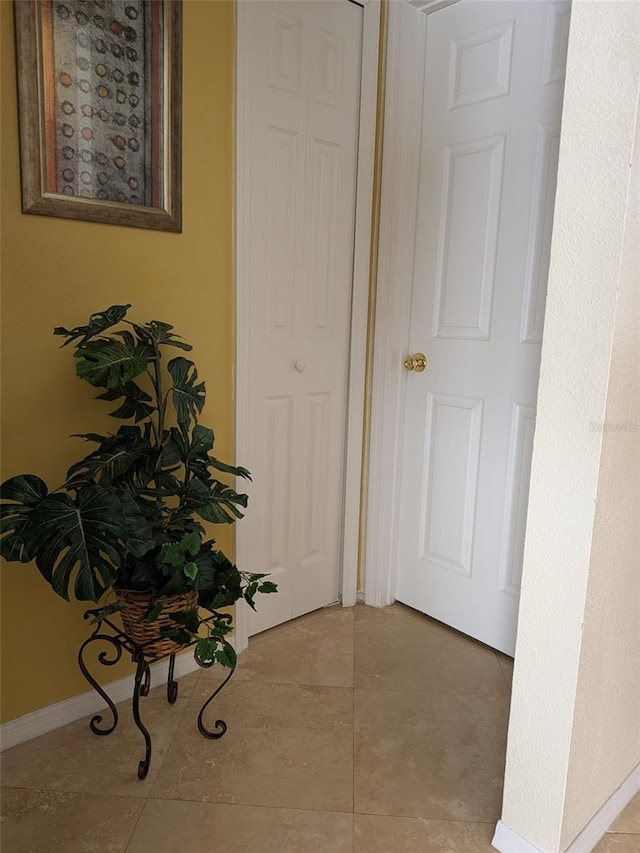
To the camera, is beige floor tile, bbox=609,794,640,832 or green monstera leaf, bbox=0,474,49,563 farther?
beige floor tile, bbox=609,794,640,832

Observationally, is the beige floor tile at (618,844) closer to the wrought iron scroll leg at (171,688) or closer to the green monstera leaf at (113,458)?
the wrought iron scroll leg at (171,688)

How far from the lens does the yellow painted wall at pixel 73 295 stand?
1559 millimetres

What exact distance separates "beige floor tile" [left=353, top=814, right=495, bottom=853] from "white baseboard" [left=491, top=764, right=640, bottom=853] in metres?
0.04

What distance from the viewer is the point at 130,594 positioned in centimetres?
155

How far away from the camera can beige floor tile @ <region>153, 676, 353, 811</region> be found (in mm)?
1553

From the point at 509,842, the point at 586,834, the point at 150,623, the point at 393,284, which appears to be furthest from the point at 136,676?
the point at 393,284

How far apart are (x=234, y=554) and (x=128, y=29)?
152 centimetres

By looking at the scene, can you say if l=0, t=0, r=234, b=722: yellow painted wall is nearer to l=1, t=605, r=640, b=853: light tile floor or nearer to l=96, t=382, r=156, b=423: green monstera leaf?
l=96, t=382, r=156, b=423: green monstera leaf

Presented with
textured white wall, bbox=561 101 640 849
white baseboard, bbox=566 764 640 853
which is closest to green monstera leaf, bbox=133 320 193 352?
textured white wall, bbox=561 101 640 849

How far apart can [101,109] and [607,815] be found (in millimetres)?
2072

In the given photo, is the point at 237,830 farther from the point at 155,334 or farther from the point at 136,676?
the point at 155,334

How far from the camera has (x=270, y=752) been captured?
1.70m

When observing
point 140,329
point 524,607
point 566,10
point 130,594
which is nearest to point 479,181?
point 566,10

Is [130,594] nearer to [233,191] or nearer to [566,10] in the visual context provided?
[233,191]
